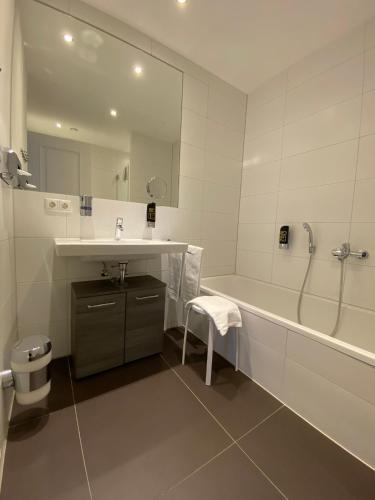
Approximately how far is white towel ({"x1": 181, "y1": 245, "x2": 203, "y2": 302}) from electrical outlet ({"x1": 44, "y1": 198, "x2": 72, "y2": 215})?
0.96m

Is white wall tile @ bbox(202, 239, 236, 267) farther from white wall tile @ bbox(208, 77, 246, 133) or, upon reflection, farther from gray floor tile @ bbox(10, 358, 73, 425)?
gray floor tile @ bbox(10, 358, 73, 425)

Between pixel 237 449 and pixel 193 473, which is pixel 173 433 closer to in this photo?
pixel 193 473

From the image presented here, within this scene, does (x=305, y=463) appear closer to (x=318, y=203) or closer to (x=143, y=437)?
(x=143, y=437)

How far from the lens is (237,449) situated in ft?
3.35

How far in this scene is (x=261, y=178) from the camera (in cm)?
227

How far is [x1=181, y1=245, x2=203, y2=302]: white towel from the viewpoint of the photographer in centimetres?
176

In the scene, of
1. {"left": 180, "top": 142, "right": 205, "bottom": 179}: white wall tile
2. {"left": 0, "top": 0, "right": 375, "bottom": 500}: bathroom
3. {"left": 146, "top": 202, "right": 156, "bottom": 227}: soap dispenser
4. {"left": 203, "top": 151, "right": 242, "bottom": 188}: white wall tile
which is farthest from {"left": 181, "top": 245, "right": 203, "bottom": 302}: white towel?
{"left": 203, "top": 151, "right": 242, "bottom": 188}: white wall tile

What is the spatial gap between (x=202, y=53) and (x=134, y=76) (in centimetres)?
63

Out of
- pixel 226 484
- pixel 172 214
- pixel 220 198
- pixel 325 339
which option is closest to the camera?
pixel 226 484

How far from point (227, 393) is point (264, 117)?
2.48m

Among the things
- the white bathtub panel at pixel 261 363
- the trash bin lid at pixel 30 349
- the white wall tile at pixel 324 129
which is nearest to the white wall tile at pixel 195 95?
the white wall tile at pixel 324 129

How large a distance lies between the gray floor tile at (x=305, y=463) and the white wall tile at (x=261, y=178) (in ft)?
6.17

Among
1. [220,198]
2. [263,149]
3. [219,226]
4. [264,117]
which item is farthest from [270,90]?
[219,226]

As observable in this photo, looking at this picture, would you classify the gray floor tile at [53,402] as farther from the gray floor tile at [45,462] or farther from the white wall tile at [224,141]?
the white wall tile at [224,141]
